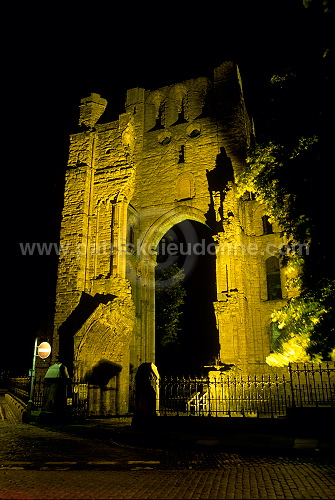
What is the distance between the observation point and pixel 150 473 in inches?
259

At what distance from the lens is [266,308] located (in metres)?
20.9

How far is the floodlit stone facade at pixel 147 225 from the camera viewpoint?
18.1m

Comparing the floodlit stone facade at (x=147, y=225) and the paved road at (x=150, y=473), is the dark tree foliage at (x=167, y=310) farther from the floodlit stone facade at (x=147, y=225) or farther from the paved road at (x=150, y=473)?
the paved road at (x=150, y=473)

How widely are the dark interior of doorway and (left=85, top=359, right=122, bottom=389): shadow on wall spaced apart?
37.4 ft

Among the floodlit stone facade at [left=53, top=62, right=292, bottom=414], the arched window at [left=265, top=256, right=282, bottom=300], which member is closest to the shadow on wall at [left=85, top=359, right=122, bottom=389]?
the floodlit stone facade at [left=53, top=62, right=292, bottom=414]

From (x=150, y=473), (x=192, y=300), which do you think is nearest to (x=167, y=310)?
(x=192, y=300)

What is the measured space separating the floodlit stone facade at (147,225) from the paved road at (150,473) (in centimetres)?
870

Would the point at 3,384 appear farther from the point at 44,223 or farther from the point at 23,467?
the point at 23,467

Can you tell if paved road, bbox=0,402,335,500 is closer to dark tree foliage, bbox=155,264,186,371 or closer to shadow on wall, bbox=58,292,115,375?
shadow on wall, bbox=58,292,115,375

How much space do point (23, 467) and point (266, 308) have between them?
15732 mm

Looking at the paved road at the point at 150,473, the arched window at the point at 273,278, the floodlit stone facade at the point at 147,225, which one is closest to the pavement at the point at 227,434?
the paved road at the point at 150,473

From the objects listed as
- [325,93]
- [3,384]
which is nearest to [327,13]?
[325,93]

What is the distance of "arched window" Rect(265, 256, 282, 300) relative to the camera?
21.4 metres

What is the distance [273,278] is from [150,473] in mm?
16241
